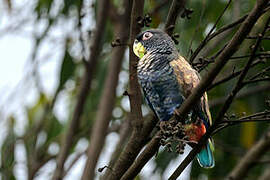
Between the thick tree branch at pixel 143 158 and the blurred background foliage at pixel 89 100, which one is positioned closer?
the thick tree branch at pixel 143 158

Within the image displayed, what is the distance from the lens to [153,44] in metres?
2.22

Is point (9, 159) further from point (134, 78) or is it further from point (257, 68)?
point (257, 68)

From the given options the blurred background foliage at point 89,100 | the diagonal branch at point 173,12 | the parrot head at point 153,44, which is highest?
the diagonal branch at point 173,12

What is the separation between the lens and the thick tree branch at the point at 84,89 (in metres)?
2.57

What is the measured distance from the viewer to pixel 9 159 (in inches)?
108

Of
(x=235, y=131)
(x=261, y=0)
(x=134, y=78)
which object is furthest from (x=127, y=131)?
(x=261, y=0)

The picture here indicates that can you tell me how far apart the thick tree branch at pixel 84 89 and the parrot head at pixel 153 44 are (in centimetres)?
54

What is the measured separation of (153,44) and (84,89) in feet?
2.11

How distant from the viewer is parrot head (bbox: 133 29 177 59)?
2133 mm

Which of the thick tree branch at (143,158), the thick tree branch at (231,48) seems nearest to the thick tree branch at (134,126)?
the thick tree branch at (143,158)

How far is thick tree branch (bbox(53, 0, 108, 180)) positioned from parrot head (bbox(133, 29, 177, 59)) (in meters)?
0.54

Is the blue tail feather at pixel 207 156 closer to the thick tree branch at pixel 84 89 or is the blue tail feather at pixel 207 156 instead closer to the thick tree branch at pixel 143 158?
the thick tree branch at pixel 143 158

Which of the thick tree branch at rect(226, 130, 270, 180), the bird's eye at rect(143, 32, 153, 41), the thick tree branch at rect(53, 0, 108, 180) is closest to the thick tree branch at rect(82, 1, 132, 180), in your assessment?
the thick tree branch at rect(53, 0, 108, 180)

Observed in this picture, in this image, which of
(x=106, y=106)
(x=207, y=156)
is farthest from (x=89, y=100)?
(x=207, y=156)
